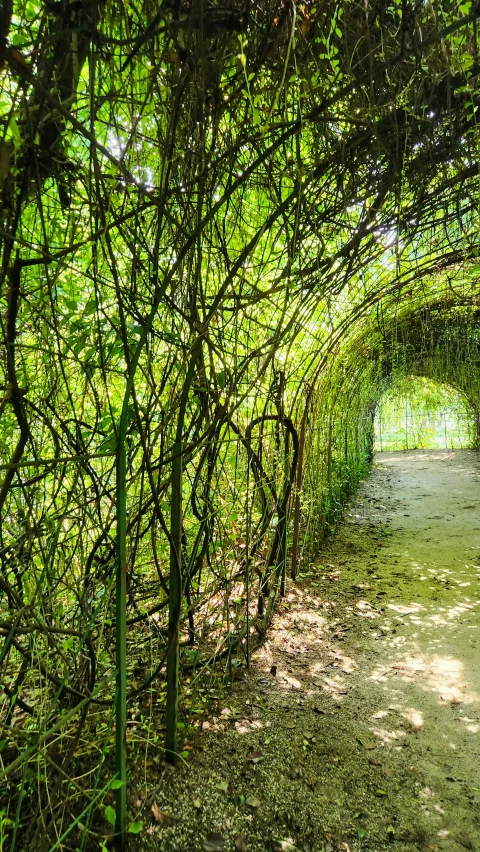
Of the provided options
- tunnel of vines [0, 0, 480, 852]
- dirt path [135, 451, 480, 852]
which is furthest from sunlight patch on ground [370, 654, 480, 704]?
tunnel of vines [0, 0, 480, 852]

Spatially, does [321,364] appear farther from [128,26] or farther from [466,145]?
[128,26]

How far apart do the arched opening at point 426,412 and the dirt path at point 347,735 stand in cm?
932

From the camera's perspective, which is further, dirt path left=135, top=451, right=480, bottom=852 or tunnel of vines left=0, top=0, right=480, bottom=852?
dirt path left=135, top=451, right=480, bottom=852

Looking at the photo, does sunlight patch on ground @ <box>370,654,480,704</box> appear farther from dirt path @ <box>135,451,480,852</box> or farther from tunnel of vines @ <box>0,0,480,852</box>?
tunnel of vines @ <box>0,0,480,852</box>

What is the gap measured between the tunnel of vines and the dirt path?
0.62 ft

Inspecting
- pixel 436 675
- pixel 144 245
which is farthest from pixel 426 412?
pixel 144 245

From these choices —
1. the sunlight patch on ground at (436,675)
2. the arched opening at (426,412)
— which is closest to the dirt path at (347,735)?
the sunlight patch on ground at (436,675)

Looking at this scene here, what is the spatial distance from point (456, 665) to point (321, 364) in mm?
2309

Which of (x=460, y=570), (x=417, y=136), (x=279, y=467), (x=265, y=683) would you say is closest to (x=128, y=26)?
(x=417, y=136)

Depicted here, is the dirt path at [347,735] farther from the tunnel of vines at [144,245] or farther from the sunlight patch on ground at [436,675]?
the tunnel of vines at [144,245]

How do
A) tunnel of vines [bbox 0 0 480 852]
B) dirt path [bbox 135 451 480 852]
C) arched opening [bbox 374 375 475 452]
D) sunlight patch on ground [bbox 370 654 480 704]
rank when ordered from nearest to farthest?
tunnel of vines [bbox 0 0 480 852], dirt path [bbox 135 451 480 852], sunlight patch on ground [bbox 370 654 480 704], arched opening [bbox 374 375 475 452]

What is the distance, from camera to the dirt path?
1553 mm

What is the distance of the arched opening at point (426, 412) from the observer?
43.9 feet

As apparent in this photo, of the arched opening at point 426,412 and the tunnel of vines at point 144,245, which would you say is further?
the arched opening at point 426,412
